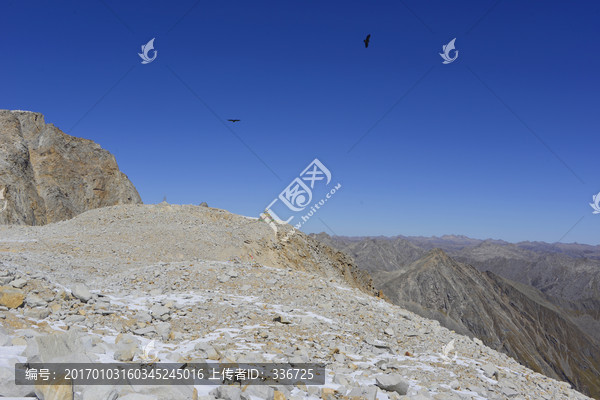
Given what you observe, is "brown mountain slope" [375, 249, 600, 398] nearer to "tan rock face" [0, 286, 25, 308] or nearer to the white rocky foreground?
the white rocky foreground

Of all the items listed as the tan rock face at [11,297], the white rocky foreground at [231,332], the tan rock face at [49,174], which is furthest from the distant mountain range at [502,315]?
the tan rock face at [11,297]

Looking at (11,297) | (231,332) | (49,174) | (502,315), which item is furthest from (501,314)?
(11,297)

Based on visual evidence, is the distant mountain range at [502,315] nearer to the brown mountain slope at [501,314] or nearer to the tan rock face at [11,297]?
the brown mountain slope at [501,314]

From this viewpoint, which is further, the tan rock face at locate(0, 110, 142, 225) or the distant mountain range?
the distant mountain range

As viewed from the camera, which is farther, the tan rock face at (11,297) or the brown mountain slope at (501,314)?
the brown mountain slope at (501,314)

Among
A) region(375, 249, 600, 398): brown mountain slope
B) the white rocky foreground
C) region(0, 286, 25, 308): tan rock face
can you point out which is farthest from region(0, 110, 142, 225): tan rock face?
region(375, 249, 600, 398): brown mountain slope

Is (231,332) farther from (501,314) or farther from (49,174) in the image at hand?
(501,314)
